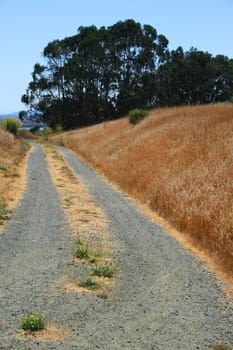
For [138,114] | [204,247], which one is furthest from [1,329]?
[138,114]

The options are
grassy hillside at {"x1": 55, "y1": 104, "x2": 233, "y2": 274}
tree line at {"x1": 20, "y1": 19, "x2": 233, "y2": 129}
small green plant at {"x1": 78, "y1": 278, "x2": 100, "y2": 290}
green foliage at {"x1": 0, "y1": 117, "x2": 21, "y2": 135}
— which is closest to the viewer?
small green plant at {"x1": 78, "y1": 278, "x2": 100, "y2": 290}

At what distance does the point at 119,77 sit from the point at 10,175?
49.2 meters

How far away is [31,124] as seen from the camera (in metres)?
71.9

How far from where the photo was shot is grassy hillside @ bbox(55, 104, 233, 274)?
10.1 m

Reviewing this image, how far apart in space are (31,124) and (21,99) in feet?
13.9

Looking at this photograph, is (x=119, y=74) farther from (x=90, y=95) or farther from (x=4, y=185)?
(x=4, y=185)

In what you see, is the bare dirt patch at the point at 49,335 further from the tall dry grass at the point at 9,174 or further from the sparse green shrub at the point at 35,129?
the sparse green shrub at the point at 35,129

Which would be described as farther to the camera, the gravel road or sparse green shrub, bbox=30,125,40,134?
sparse green shrub, bbox=30,125,40,134

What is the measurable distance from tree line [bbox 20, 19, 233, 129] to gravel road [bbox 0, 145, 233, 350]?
54784 millimetres

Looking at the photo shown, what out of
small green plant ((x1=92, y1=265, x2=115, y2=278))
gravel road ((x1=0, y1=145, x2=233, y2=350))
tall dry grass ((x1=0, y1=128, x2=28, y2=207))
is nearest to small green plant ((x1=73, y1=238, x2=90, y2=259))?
gravel road ((x1=0, y1=145, x2=233, y2=350))

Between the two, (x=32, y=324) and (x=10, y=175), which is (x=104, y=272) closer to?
(x=32, y=324)

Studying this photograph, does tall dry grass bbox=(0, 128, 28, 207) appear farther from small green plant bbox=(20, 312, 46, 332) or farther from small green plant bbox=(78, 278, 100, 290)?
small green plant bbox=(20, 312, 46, 332)

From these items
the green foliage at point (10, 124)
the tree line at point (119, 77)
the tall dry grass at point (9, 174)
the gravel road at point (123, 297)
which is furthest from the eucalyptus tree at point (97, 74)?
the gravel road at point (123, 297)

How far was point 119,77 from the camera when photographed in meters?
65.8
